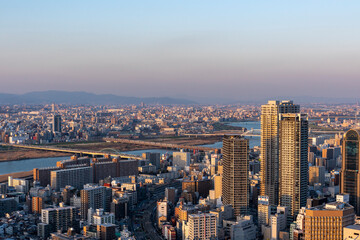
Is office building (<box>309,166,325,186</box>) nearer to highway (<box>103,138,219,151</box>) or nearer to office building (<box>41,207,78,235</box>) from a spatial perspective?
office building (<box>41,207,78,235</box>)

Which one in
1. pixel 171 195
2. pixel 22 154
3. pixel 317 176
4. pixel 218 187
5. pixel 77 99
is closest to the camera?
pixel 218 187

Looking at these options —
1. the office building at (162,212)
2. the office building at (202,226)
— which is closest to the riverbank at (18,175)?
the office building at (162,212)

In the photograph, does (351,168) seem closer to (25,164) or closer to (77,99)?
(25,164)

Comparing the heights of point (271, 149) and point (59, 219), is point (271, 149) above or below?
above

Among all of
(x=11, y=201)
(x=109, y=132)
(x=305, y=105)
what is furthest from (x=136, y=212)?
(x=305, y=105)

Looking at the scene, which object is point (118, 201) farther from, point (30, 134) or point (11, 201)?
point (30, 134)

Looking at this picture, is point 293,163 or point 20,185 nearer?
point 293,163

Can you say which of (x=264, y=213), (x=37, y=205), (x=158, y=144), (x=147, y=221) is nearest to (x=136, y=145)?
(x=158, y=144)

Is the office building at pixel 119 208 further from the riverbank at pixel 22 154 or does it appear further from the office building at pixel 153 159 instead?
the riverbank at pixel 22 154
